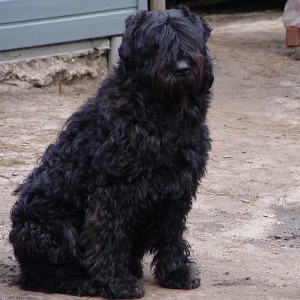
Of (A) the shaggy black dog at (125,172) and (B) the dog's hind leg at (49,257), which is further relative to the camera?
(B) the dog's hind leg at (49,257)

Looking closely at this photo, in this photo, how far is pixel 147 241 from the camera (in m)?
4.39

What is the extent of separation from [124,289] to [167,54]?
4.87 ft

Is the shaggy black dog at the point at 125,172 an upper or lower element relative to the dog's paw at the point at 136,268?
upper

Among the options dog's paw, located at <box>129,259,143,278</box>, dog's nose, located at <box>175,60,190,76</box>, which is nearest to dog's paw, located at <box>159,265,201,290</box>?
dog's paw, located at <box>129,259,143,278</box>

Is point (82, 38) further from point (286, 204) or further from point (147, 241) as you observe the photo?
point (147, 241)

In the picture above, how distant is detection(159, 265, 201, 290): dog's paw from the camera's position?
4430 mm

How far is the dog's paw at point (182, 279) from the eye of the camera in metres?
4.43

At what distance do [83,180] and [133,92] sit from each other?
621mm

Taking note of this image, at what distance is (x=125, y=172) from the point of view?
4008mm

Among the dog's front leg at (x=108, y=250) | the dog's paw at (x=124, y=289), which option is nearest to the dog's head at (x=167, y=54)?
the dog's front leg at (x=108, y=250)

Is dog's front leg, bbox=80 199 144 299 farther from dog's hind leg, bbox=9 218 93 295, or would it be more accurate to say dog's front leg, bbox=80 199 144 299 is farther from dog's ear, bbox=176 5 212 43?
dog's ear, bbox=176 5 212 43

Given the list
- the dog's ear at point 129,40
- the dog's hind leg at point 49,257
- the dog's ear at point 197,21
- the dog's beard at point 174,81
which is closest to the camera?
the dog's beard at point 174,81

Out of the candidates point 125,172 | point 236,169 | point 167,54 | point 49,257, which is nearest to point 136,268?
point 49,257

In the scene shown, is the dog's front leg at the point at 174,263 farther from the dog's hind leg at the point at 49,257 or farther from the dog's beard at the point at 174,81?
the dog's beard at the point at 174,81
